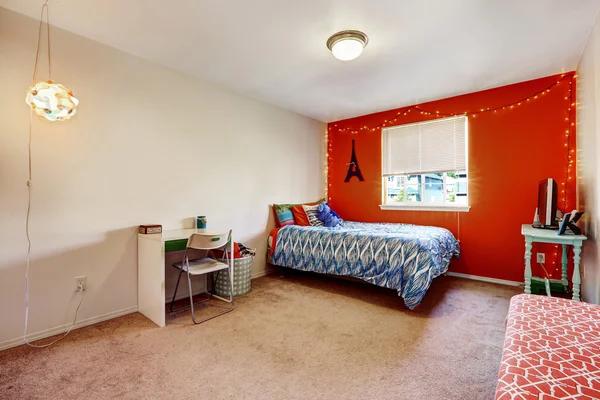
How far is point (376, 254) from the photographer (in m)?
2.92

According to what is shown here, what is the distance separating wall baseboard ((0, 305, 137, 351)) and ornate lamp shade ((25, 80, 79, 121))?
1593 mm

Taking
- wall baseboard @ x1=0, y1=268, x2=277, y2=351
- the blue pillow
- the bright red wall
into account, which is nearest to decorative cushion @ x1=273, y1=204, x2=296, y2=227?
the blue pillow

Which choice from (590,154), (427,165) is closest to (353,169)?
(427,165)

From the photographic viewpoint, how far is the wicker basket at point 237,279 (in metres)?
3.09

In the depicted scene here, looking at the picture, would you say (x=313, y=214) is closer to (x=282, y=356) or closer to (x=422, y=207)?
(x=422, y=207)

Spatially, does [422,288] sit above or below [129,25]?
below

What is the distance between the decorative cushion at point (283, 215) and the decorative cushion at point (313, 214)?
0.23 m

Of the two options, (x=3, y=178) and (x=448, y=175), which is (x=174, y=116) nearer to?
(x=3, y=178)

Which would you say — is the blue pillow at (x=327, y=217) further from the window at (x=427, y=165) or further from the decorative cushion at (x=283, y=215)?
the window at (x=427, y=165)

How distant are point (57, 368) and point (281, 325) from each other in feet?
4.83

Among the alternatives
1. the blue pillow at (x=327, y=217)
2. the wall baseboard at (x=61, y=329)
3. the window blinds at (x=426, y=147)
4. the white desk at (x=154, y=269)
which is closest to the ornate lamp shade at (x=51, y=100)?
the white desk at (x=154, y=269)

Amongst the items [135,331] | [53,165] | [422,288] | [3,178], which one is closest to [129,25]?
[53,165]

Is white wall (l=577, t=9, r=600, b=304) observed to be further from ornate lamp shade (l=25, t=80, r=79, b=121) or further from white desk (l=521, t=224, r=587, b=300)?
ornate lamp shade (l=25, t=80, r=79, b=121)

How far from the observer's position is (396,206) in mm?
4359
